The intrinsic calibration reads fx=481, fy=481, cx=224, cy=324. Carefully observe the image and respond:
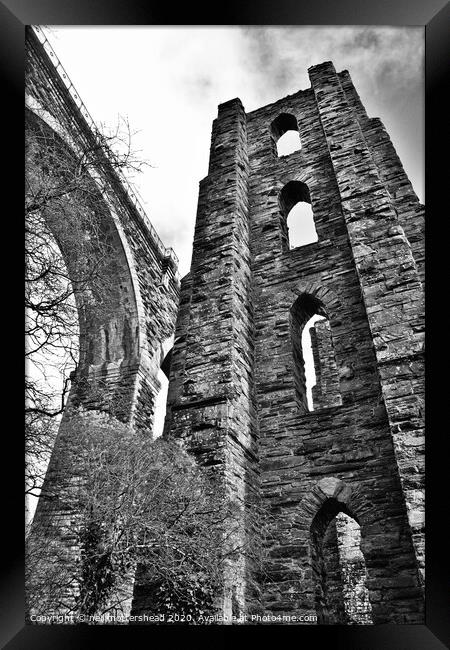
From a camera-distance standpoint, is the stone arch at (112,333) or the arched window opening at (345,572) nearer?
the arched window opening at (345,572)

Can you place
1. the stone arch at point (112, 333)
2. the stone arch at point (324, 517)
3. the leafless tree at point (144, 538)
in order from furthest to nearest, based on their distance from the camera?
the stone arch at point (112, 333)
the stone arch at point (324, 517)
the leafless tree at point (144, 538)

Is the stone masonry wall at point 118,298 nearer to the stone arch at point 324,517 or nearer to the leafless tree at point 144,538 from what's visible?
the leafless tree at point 144,538

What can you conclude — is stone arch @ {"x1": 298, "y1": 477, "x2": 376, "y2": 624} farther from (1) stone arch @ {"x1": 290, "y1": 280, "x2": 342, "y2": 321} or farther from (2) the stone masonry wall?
(2) the stone masonry wall

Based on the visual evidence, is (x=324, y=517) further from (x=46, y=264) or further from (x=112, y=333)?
(x=112, y=333)

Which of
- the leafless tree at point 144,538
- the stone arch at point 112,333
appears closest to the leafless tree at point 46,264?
the leafless tree at point 144,538

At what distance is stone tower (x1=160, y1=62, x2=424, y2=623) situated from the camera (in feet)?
16.1

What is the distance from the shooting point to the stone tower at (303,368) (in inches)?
194

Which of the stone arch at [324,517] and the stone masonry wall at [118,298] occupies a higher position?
the stone masonry wall at [118,298]

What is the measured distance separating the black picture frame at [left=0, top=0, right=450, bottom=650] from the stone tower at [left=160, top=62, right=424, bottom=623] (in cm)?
118

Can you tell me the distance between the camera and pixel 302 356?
7207 millimetres
